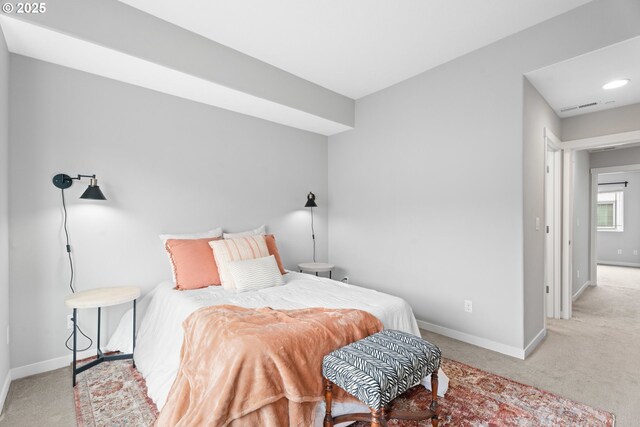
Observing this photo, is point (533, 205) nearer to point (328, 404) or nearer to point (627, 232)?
point (328, 404)

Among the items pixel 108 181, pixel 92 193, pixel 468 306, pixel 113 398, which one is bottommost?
pixel 113 398

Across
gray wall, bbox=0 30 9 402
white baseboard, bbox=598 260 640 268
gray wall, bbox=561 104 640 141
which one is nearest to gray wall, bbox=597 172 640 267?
white baseboard, bbox=598 260 640 268

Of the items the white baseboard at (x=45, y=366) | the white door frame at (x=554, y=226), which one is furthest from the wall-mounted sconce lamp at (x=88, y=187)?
the white door frame at (x=554, y=226)

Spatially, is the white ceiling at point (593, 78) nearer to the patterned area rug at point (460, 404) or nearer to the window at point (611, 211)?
the patterned area rug at point (460, 404)

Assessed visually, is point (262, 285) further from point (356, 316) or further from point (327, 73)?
point (327, 73)

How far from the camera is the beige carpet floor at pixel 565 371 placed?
1.90m

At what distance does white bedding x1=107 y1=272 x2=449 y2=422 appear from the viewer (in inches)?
79.7

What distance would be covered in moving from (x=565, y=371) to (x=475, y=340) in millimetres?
682

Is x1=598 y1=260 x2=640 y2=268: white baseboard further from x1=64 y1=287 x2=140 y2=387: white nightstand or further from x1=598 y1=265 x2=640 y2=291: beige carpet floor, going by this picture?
x1=64 y1=287 x2=140 y2=387: white nightstand

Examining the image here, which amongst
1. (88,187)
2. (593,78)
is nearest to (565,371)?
(593,78)

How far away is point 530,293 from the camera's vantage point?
279cm

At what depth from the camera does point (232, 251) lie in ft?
9.21

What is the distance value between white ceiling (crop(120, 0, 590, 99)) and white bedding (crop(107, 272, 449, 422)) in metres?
2.22

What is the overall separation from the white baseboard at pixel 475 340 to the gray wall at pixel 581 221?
260 cm
